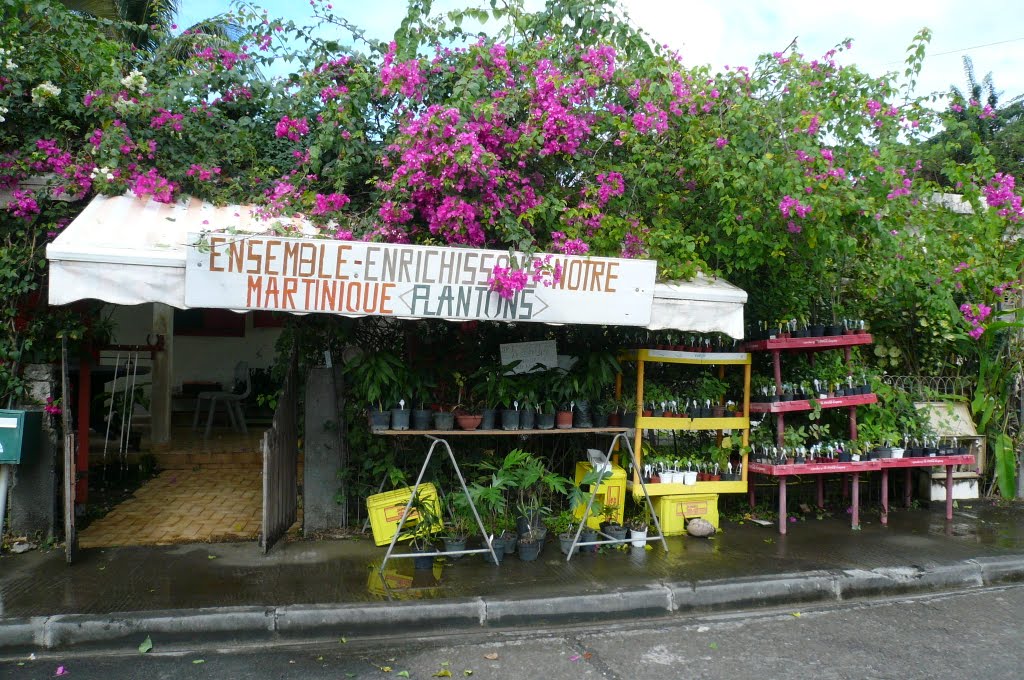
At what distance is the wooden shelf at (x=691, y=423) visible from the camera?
6.60 metres

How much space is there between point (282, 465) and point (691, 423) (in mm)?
3627

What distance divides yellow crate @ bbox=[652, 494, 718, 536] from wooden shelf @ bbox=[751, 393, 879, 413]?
934 millimetres

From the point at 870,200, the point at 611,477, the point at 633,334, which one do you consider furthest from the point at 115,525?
the point at 870,200

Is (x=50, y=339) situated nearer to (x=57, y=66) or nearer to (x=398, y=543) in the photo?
(x=57, y=66)

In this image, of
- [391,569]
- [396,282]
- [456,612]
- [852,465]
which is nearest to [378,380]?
[396,282]

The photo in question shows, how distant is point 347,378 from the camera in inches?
257

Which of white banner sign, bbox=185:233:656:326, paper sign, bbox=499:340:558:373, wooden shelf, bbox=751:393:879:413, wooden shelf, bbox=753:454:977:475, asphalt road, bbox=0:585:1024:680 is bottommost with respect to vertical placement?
asphalt road, bbox=0:585:1024:680

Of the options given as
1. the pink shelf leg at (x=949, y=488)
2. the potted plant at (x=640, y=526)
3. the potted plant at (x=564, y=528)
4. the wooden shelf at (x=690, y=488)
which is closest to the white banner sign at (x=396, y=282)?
the wooden shelf at (x=690, y=488)

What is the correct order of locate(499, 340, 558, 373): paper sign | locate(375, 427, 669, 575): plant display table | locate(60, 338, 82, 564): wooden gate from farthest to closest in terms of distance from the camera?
locate(499, 340, 558, 373): paper sign < locate(375, 427, 669, 575): plant display table < locate(60, 338, 82, 564): wooden gate

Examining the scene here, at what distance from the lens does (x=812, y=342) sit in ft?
22.5

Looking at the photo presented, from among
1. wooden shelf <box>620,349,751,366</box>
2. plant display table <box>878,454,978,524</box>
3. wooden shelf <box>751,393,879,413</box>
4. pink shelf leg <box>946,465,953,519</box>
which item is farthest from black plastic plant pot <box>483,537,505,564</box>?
pink shelf leg <box>946,465,953,519</box>

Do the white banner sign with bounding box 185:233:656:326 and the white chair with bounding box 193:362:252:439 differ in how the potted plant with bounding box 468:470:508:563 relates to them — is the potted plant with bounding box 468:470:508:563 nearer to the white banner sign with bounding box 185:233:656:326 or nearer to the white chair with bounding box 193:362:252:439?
the white banner sign with bounding box 185:233:656:326

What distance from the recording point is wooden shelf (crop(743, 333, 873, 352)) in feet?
22.5

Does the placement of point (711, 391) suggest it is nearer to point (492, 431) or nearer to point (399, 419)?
point (492, 431)
